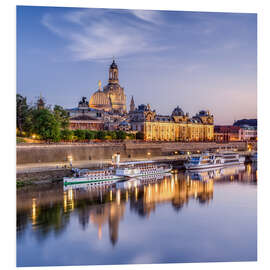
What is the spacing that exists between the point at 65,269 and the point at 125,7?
6474 millimetres

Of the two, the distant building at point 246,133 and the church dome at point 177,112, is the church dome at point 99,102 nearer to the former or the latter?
the church dome at point 177,112

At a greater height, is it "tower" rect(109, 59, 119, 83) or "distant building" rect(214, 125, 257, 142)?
"tower" rect(109, 59, 119, 83)


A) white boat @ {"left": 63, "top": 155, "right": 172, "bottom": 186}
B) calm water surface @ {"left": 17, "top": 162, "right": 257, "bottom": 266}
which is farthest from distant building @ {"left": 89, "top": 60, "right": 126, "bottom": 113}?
calm water surface @ {"left": 17, "top": 162, "right": 257, "bottom": 266}

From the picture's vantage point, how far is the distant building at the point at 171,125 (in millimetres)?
46062

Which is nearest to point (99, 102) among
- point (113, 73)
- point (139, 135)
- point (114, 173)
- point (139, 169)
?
point (113, 73)

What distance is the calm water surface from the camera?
9.73 metres

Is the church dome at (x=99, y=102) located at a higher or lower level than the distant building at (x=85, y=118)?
higher

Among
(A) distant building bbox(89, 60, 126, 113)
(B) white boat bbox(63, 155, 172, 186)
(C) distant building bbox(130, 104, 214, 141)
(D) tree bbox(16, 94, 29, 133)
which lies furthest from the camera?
(A) distant building bbox(89, 60, 126, 113)

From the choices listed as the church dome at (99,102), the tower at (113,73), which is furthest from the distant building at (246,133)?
the tower at (113,73)

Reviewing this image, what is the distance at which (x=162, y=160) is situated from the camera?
86.0ft

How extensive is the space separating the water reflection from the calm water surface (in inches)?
1.0

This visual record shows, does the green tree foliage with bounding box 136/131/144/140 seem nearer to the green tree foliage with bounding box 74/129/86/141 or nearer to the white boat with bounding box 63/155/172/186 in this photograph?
the green tree foliage with bounding box 74/129/86/141

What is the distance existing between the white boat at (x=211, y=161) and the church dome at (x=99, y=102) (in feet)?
87.9

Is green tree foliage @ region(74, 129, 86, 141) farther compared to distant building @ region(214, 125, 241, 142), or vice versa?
distant building @ region(214, 125, 241, 142)
